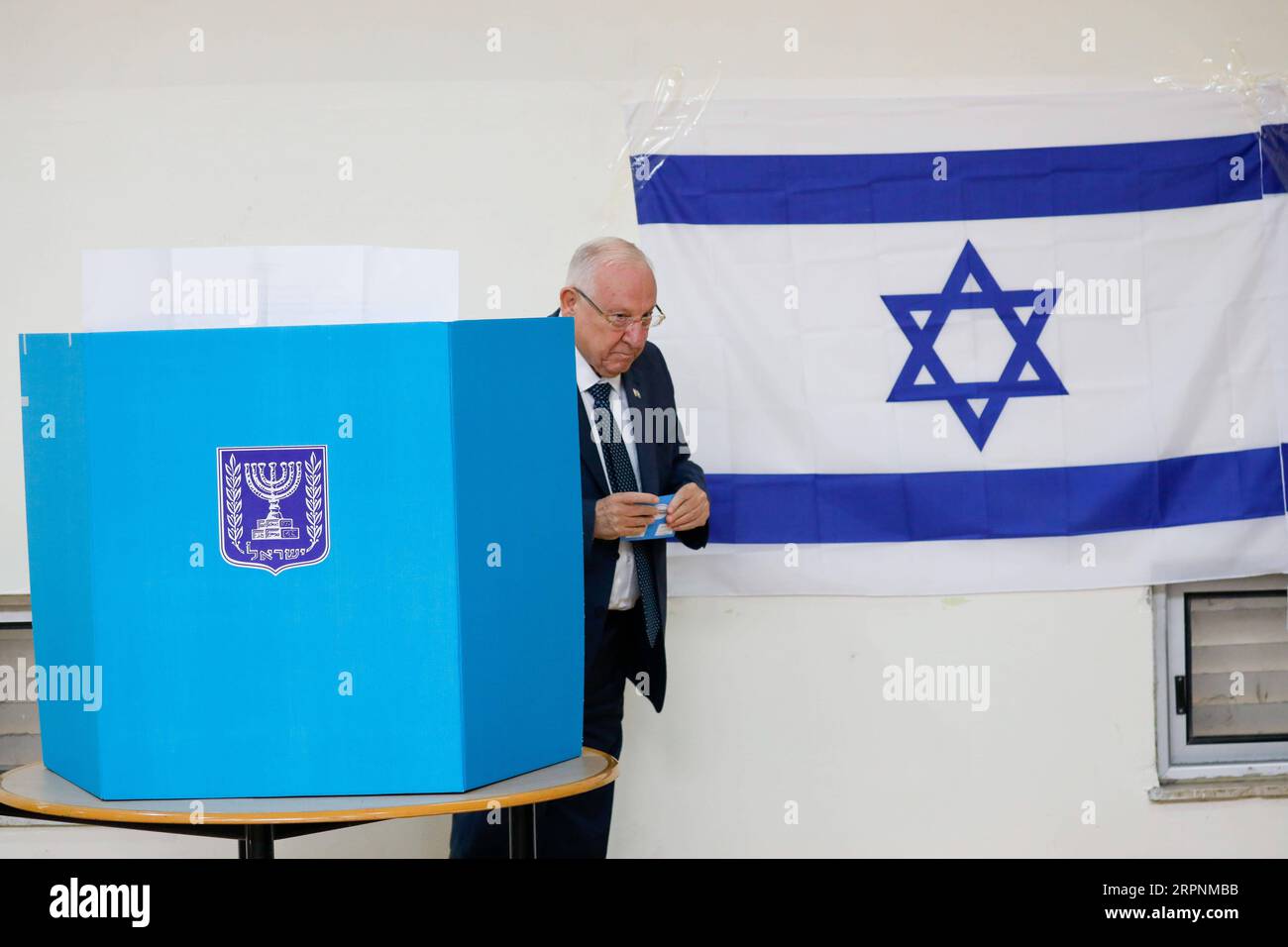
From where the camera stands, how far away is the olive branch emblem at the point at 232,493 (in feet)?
4.09

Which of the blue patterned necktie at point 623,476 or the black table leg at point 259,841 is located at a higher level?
the blue patterned necktie at point 623,476

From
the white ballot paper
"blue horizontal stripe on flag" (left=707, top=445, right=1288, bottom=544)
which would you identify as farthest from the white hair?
the white ballot paper

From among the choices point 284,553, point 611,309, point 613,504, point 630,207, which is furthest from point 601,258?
point 284,553

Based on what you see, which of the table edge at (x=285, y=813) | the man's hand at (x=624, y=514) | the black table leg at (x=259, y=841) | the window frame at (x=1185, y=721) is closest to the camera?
the table edge at (x=285, y=813)

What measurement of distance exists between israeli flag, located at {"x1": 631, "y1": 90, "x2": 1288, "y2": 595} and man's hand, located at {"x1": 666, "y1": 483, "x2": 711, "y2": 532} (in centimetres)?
56

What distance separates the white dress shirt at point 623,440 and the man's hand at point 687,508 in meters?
0.12

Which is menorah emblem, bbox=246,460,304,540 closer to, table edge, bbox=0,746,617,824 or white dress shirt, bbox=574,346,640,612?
table edge, bbox=0,746,617,824

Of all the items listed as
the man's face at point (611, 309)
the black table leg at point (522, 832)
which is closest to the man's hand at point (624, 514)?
the man's face at point (611, 309)

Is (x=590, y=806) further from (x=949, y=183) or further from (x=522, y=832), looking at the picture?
(x=949, y=183)

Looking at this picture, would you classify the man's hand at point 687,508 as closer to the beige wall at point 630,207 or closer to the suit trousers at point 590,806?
the suit trousers at point 590,806

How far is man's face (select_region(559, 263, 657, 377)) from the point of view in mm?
2059

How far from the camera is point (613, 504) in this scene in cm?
196
